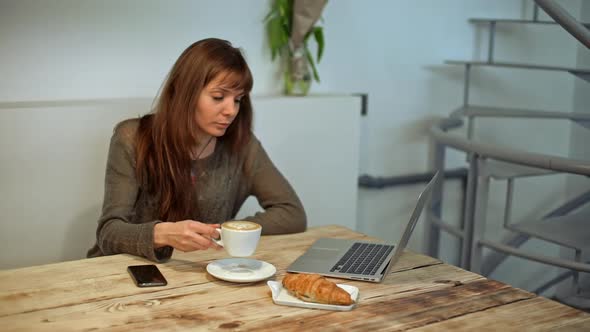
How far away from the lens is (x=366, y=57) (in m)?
3.23

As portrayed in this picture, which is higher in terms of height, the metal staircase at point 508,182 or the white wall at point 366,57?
the white wall at point 366,57

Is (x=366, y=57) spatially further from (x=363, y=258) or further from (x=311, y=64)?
(x=363, y=258)

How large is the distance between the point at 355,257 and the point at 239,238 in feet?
1.13

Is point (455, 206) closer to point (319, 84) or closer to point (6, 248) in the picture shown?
point (319, 84)

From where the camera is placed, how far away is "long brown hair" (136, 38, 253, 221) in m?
2.10

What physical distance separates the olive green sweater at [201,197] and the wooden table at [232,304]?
0.34ft

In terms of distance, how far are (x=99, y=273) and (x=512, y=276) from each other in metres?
2.77

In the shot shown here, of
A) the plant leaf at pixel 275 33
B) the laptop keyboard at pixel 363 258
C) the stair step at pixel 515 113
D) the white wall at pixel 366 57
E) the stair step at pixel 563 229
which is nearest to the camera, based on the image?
the laptop keyboard at pixel 363 258

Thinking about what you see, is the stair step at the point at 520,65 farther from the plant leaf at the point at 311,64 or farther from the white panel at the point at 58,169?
the white panel at the point at 58,169

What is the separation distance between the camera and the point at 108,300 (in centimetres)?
148

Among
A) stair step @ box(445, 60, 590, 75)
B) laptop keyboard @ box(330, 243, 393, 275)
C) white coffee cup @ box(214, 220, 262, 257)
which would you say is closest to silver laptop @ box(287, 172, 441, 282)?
laptop keyboard @ box(330, 243, 393, 275)

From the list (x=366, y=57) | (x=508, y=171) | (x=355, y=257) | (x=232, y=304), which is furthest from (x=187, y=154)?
(x=508, y=171)

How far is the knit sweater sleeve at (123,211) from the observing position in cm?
176

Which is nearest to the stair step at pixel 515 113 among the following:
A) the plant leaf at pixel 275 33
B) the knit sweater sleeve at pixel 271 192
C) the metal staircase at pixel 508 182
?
the metal staircase at pixel 508 182
